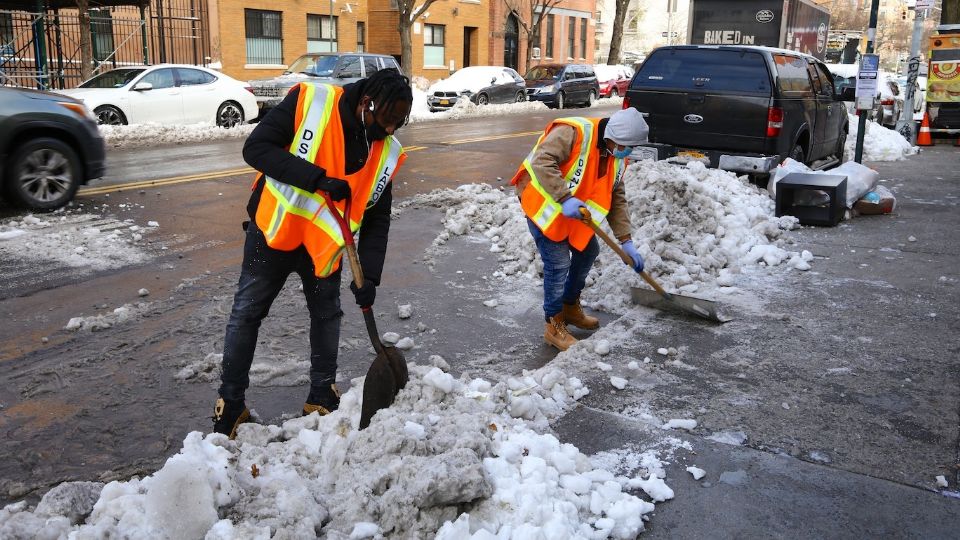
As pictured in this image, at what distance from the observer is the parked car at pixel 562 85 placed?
29797 mm

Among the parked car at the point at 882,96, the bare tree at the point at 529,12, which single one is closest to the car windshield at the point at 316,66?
the parked car at the point at 882,96

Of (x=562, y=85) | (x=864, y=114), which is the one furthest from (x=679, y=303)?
(x=562, y=85)

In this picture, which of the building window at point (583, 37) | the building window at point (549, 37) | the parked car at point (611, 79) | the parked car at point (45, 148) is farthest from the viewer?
the building window at point (583, 37)

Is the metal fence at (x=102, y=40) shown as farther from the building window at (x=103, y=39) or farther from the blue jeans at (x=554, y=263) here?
the blue jeans at (x=554, y=263)

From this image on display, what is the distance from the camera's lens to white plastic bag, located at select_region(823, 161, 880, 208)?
9.41 metres

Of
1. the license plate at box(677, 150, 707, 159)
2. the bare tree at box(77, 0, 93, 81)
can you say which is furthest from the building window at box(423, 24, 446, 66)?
the license plate at box(677, 150, 707, 159)

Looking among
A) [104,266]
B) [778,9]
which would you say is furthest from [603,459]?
[778,9]

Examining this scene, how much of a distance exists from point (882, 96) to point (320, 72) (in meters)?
14.5

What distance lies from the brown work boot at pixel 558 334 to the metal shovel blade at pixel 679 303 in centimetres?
73

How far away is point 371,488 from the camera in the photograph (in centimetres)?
314

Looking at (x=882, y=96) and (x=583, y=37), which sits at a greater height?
(x=583, y=37)

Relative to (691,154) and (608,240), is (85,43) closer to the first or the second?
(691,154)

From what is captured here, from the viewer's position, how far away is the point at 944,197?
11.2 m

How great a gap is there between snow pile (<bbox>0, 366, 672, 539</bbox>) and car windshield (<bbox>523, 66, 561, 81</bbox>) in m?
28.5
